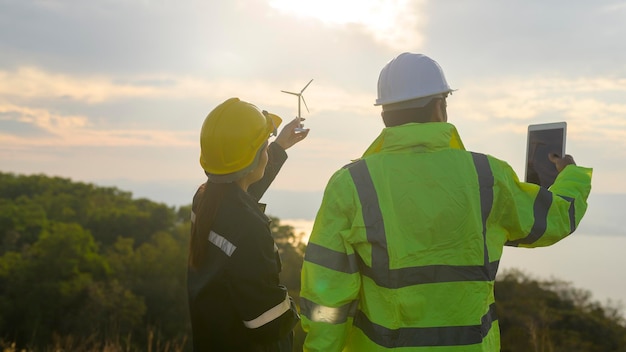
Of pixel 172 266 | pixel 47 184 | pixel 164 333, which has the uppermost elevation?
pixel 47 184

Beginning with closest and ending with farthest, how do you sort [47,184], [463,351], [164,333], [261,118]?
[463,351] < [261,118] < [164,333] < [47,184]

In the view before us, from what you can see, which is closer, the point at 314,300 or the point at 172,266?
the point at 314,300

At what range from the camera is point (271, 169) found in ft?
13.3

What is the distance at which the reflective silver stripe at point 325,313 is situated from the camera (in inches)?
114

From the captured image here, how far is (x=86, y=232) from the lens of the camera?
55.3 m

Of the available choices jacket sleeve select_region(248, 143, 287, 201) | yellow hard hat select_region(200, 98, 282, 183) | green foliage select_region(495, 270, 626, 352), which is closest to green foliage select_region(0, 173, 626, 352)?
green foliage select_region(495, 270, 626, 352)

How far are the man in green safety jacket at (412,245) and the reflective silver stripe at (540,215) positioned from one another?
0.04 m

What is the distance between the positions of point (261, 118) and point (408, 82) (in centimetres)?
80

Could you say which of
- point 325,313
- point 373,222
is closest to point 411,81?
point 373,222

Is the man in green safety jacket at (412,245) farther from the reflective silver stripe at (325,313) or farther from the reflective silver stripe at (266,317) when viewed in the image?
the reflective silver stripe at (266,317)

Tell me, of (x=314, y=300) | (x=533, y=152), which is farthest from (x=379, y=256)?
(x=533, y=152)

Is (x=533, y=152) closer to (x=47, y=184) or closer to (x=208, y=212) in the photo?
(x=208, y=212)

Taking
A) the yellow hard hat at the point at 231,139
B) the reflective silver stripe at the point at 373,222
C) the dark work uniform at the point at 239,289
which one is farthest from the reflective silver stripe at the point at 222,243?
the reflective silver stripe at the point at 373,222

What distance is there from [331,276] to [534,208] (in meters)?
1.00
